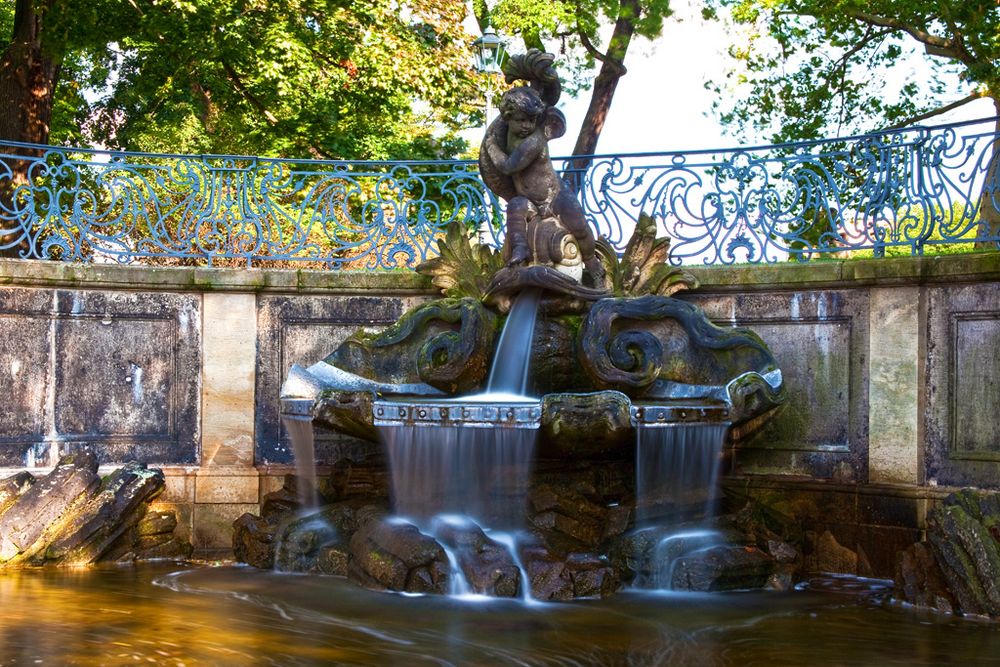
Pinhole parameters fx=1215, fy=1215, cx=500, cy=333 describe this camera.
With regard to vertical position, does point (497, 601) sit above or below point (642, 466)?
below

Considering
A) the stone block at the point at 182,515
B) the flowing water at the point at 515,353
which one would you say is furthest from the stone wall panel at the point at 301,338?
the flowing water at the point at 515,353

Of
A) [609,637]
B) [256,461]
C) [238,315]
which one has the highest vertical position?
[238,315]

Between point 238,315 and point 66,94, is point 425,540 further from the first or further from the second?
point 66,94

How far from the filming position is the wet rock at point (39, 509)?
28.0ft

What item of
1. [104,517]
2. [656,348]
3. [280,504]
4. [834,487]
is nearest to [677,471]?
[656,348]

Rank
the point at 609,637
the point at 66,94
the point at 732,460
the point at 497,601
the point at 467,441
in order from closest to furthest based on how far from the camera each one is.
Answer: the point at 609,637 → the point at 497,601 → the point at 467,441 → the point at 732,460 → the point at 66,94

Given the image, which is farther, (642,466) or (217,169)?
(217,169)

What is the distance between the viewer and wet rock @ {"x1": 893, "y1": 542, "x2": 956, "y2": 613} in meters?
7.36

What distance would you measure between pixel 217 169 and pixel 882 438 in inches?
224

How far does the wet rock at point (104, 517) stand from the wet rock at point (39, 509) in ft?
0.25

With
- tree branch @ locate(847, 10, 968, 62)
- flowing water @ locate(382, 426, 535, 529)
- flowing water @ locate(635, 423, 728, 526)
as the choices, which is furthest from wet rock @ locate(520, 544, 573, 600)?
tree branch @ locate(847, 10, 968, 62)

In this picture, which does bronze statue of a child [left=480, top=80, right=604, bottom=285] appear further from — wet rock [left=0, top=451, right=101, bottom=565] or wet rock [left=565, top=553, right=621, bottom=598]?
wet rock [left=0, top=451, right=101, bottom=565]

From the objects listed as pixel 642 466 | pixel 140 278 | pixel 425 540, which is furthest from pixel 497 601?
pixel 140 278

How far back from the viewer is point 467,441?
7777 mm
